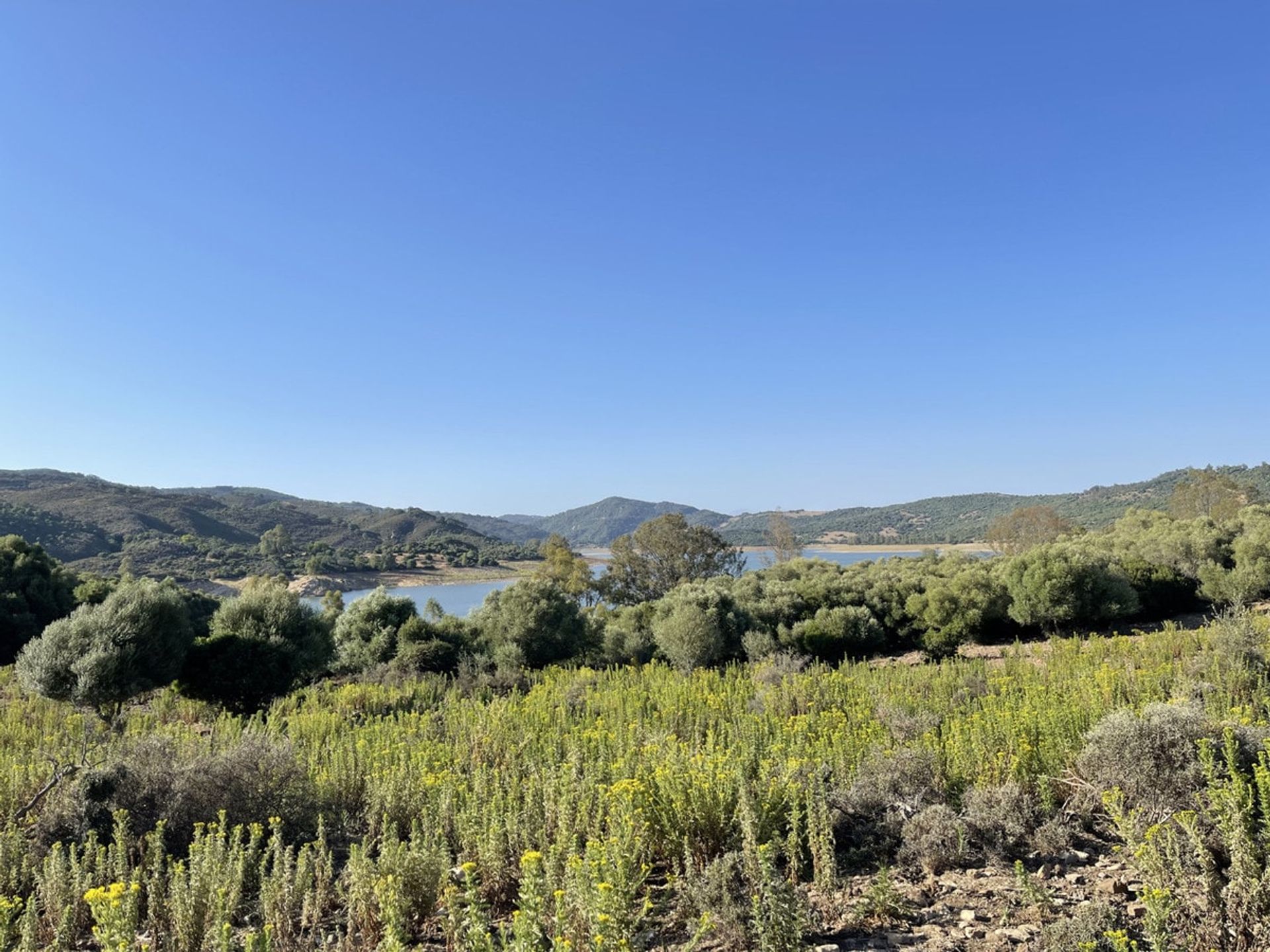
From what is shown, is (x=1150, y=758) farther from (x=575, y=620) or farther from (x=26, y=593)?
(x=26, y=593)

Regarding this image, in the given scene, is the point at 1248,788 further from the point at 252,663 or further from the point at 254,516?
the point at 254,516

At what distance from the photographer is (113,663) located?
31.6ft

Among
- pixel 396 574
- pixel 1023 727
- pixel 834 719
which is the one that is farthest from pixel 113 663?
pixel 396 574

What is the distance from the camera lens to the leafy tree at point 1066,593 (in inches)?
671

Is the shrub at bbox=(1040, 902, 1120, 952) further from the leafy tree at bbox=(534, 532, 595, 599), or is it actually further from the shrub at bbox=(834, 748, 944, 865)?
the leafy tree at bbox=(534, 532, 595, 599)

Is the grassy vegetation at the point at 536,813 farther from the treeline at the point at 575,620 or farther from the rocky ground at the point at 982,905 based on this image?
the treeline at the point at 575,620

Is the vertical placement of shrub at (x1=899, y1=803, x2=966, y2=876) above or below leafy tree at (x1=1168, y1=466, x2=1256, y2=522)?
below

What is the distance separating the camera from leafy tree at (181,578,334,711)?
442 inches

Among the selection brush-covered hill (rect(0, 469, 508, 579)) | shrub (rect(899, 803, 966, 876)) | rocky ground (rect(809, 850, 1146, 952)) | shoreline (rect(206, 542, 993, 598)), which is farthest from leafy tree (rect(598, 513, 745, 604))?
brush-covered hill (rect(0, 469, 508, 579))

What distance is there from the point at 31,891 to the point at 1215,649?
1196cm

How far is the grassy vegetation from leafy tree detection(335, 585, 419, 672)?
6.73 metres

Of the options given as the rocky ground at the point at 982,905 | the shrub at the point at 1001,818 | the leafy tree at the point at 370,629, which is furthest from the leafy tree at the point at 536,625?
the rocky ground at the point at 982,905

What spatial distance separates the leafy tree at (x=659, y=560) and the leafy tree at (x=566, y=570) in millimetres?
1649

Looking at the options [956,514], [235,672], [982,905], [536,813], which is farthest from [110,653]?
[956,514]
